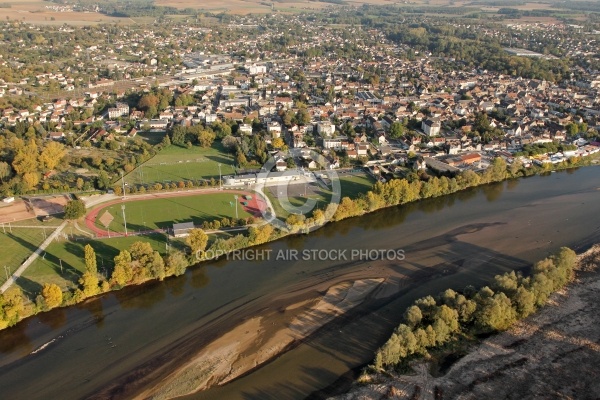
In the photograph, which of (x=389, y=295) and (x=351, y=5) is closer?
(x=389, y=295)

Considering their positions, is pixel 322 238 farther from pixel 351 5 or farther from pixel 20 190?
pixel 351 5

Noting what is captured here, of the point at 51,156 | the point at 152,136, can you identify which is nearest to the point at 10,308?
the point at 51,156

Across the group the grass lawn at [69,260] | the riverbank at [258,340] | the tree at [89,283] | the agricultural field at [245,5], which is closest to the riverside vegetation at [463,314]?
the riverbank at [258,340]

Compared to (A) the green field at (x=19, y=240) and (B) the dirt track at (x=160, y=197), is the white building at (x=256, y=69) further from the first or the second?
(A) the green field at (x=19, y=240)

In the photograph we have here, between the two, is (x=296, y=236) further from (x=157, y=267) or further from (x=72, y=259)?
(x=72, y=259)

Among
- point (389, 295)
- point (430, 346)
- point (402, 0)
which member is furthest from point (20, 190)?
point (402, 0)
